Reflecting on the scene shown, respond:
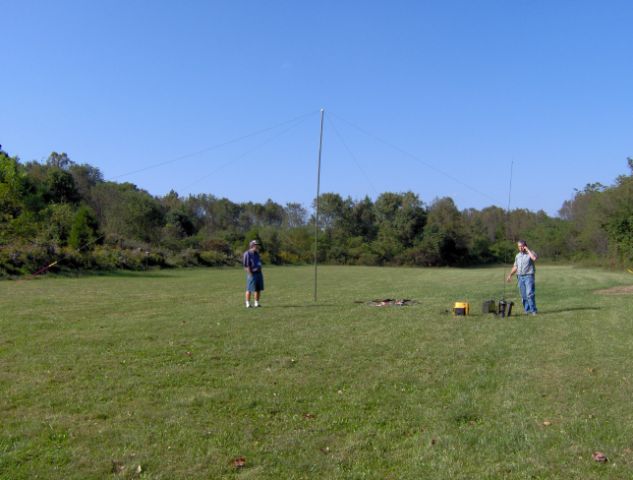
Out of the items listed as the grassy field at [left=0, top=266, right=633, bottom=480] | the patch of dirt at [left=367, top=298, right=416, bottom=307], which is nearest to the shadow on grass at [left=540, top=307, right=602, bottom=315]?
the grassy field at [left=0, top=266, right=633, bottom=480]

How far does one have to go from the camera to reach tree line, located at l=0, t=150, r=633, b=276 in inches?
1361

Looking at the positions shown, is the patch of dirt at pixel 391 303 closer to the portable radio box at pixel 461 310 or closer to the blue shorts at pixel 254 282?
the portable radio box at pixel 461 310

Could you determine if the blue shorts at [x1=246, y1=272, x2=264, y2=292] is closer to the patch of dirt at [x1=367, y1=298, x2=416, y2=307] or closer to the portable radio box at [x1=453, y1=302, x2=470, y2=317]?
the patch of dirt at [x1=367, y1=298, x2=416, y2=307]

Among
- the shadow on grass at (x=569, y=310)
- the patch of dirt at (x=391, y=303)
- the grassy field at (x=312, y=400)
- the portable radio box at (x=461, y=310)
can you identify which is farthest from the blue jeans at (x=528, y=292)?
the patch of dirt at (x=391, y=303)

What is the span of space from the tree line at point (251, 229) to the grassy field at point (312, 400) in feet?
32.4

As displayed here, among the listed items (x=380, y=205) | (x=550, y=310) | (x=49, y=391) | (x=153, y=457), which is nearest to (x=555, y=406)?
(x=153, y=457)

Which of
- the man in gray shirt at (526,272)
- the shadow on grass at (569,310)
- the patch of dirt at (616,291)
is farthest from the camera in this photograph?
the patch of dirt at (616,291)

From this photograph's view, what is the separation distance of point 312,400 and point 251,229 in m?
69.3

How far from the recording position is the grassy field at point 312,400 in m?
4.65

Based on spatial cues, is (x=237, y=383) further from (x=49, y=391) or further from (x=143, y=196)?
(x=143, y=196)

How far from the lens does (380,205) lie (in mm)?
84875

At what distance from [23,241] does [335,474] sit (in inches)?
1319

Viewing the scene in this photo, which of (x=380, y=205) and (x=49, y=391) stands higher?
(x=380, y=205)

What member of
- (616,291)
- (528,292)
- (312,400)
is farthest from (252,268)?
(616,291)
